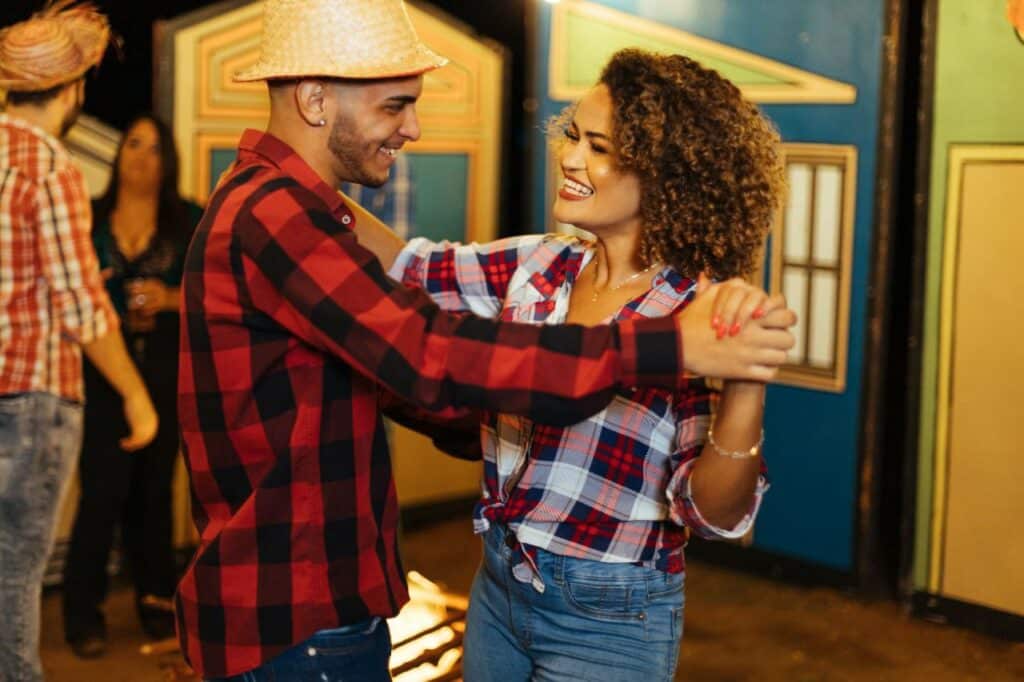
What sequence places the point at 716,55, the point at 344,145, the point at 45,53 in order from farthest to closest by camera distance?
the point at 716,55 → the point at 45,53 → the point at 344,145

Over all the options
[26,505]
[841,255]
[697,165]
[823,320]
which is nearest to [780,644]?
[823,320]

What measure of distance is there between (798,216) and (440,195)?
1.56 m

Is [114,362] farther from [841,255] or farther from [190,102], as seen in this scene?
[841,255]

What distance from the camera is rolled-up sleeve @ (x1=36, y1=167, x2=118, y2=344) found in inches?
131

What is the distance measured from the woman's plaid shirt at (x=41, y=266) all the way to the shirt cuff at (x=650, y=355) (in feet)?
6.72

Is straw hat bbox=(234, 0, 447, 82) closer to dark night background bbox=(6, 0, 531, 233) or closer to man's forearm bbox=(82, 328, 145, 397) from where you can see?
man's forearm bbox=(82, 328, 145, 397)

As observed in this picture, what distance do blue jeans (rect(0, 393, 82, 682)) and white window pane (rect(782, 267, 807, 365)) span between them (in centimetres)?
282

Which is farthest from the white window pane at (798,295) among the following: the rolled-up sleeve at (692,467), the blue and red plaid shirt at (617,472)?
the rolled-up sleeve at (692,467)

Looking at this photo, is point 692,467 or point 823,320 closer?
point 692,467

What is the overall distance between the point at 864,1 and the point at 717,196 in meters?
2.90

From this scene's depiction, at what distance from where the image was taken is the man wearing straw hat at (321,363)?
5.73 feet

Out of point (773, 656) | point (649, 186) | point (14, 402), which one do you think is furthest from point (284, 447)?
point (773, 656)

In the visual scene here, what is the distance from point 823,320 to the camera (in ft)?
16.6

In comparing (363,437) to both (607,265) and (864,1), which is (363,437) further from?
(864,1)
